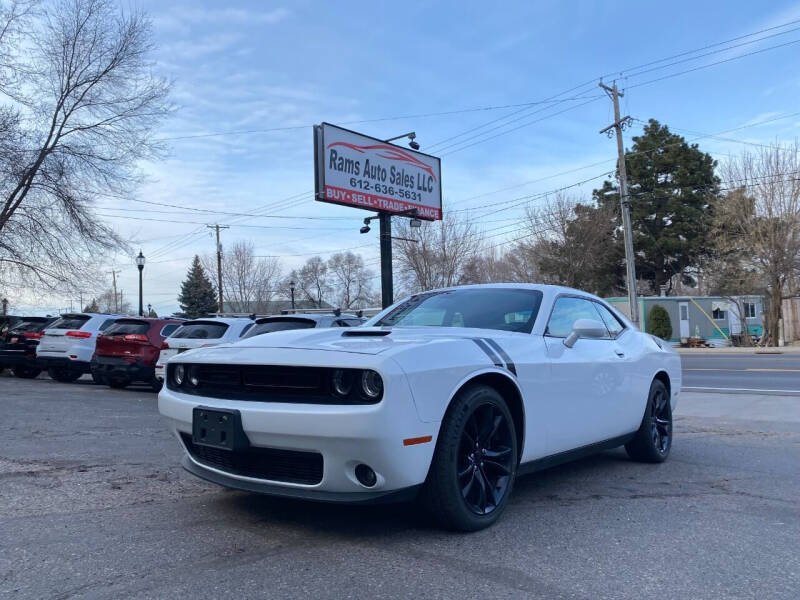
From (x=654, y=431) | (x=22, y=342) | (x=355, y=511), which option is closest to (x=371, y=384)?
(x=355, y=511)

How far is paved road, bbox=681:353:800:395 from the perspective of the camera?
14.3 m

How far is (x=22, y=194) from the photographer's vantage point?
19844 mm

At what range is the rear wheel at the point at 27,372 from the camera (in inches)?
694

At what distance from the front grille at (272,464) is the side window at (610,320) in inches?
126

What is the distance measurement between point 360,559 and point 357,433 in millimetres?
636

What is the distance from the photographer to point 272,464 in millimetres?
3781

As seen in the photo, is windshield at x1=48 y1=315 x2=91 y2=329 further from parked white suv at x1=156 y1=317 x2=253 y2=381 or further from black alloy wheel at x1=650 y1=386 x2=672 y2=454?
black alloy wheel at x1=650 y1=386 x2=672 y2=454

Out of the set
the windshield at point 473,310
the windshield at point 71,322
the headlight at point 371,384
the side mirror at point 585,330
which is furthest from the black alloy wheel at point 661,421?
the windshield at point 71,322

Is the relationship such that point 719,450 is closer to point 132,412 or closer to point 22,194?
point 132,412

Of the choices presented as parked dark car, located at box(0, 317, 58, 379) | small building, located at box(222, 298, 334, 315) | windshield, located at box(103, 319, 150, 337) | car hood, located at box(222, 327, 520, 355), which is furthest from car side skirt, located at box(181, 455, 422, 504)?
small building, located at box(222, 298, 334, 315)

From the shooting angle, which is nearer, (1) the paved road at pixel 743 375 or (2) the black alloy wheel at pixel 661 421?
(2) the black alloy wheel at pixel 661 421

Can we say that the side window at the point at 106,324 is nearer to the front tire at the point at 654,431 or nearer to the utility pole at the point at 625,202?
the front tire at the point at 654,431

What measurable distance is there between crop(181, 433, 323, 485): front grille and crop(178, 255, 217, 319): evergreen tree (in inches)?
2196

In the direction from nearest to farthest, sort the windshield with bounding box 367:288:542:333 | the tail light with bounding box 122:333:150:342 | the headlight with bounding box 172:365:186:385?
the headlight with bounding box 172:365:186:385 < the windshield with bounding box 367:288:542:333 < the tail light with bounding box 122:333:150:342
